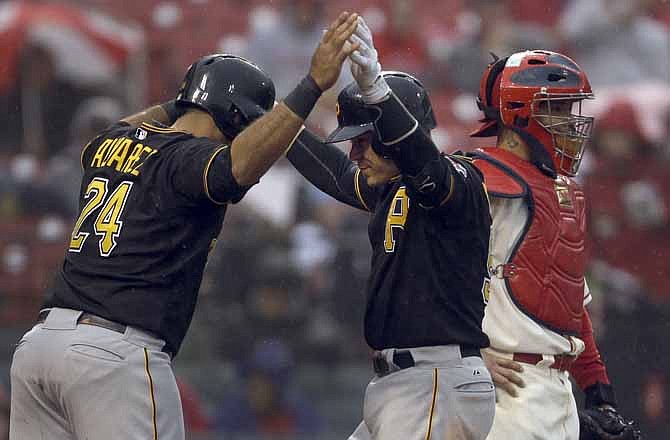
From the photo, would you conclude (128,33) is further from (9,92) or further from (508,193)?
(508,193)

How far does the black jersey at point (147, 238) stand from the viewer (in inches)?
171

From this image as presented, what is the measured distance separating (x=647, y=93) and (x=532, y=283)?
5221 mm

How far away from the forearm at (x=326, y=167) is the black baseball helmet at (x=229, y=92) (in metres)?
0.52

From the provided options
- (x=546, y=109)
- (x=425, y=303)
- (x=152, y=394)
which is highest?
(x=546, y=109)

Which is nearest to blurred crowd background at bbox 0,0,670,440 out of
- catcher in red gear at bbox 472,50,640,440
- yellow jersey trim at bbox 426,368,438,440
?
catcher in red gear at bbox 472,50,640,440

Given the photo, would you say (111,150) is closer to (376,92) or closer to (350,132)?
(350,132)

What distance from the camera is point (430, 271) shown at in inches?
169

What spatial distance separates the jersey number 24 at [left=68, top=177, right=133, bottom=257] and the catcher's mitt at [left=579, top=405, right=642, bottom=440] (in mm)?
2032

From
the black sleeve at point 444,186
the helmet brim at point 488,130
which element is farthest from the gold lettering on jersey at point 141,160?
the helmet brim at point 488,130

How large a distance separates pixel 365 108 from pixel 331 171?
0.85 m

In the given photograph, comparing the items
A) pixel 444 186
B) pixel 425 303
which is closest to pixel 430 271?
pixel 425 303

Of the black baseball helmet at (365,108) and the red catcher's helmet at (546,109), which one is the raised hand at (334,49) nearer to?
the black baseball helmet at (365,108)

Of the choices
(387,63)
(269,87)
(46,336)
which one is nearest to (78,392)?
(46,336)

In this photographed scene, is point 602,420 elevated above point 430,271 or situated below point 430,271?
below
